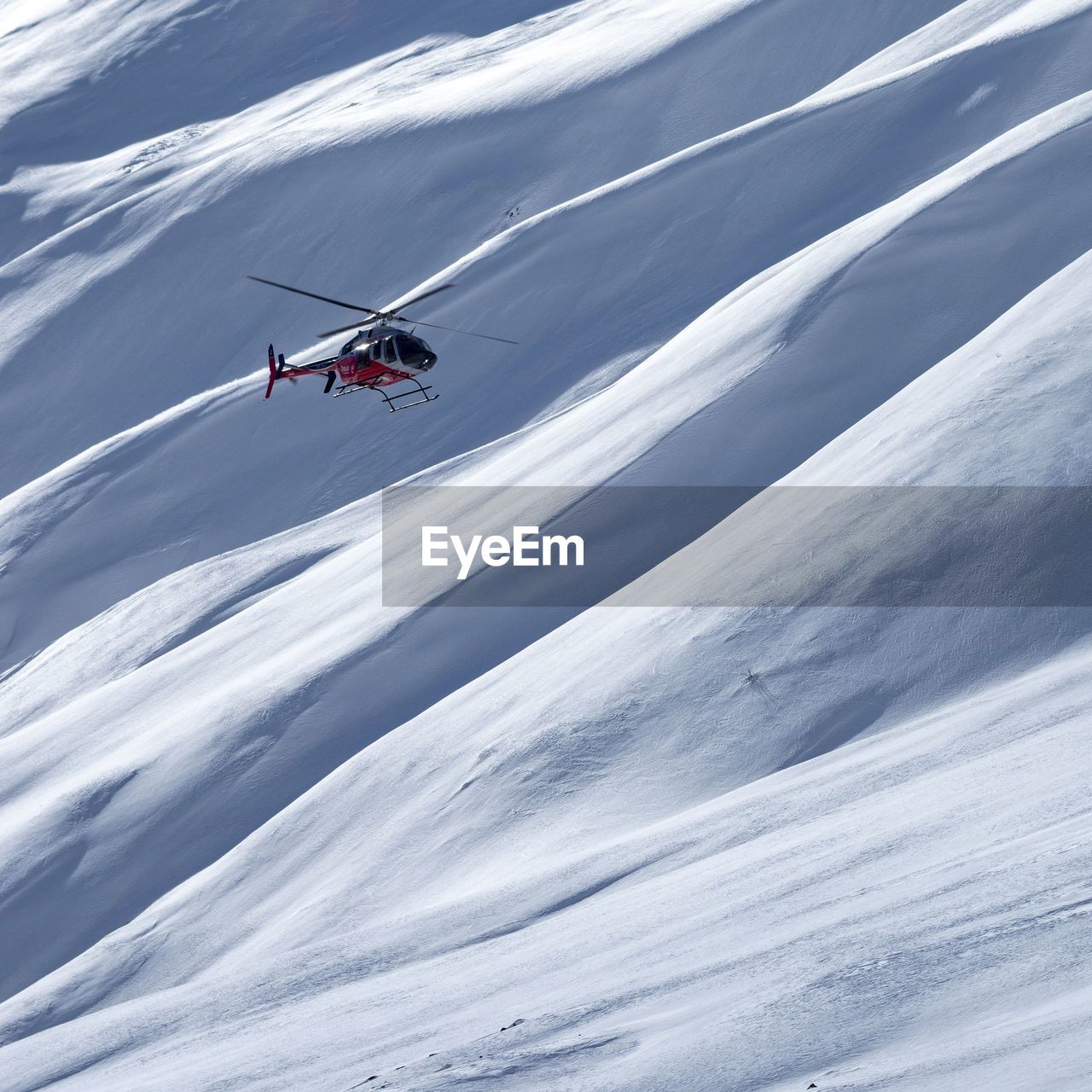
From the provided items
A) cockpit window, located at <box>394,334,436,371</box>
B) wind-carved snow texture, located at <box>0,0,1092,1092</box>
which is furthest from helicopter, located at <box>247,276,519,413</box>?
wind-carved snow texture, located at <box>0,0,1092,1092</box>

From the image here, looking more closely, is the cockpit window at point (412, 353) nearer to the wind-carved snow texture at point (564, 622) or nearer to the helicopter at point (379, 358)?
the helicopter at point (379, 358)

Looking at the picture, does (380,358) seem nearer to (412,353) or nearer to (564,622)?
(412,353)

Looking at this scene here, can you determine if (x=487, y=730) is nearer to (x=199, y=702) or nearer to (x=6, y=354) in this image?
(x=199, y=702)

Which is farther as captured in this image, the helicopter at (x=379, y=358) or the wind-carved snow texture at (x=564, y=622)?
the helicopter at (x=379, y=358)

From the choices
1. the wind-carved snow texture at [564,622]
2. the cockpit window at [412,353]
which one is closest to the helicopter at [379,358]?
the cockpit window at [412,353]

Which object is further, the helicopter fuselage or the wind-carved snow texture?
the helicopter fuselage

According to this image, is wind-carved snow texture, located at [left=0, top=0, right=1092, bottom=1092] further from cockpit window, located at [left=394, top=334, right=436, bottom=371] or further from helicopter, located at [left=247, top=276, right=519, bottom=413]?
cockpit window, located at [left=394, top=334, right=436, bottom=371]

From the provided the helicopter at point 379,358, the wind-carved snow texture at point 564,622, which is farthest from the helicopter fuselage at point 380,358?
the wind-carved snow texture at point 564,622

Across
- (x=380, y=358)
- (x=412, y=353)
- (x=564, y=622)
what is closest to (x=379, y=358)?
(x=380, y=358)
